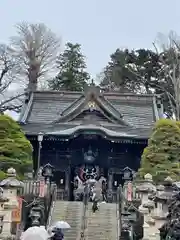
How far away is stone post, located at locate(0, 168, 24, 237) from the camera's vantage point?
20375 millimetres

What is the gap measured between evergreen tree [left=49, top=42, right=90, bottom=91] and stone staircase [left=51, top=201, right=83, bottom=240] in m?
30.7

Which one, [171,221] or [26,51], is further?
[26,51]

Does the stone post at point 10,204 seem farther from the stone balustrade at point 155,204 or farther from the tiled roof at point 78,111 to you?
the tiled roof at point 78,111

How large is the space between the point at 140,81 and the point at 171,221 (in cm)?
4517

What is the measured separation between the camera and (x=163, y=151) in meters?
29.1

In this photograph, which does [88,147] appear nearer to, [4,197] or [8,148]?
[8,148]

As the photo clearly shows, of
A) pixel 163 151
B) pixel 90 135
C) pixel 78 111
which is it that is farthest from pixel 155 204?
pixel 78 111

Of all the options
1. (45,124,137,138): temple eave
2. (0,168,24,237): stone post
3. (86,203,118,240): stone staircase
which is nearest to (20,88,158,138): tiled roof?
(45,124,137,138): temple eave

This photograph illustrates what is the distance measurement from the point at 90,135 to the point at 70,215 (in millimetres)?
9991

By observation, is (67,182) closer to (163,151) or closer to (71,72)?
(163,151)

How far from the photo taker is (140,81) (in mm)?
55812

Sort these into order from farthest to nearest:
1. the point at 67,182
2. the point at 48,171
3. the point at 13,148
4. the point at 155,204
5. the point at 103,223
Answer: the point at 67,182
the point at 48,171
the point at 13,148
the point at 103,223
the point at 155,204

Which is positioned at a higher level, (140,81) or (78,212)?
(140,81)

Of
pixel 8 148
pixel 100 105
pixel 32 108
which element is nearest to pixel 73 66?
pixel 32 108
